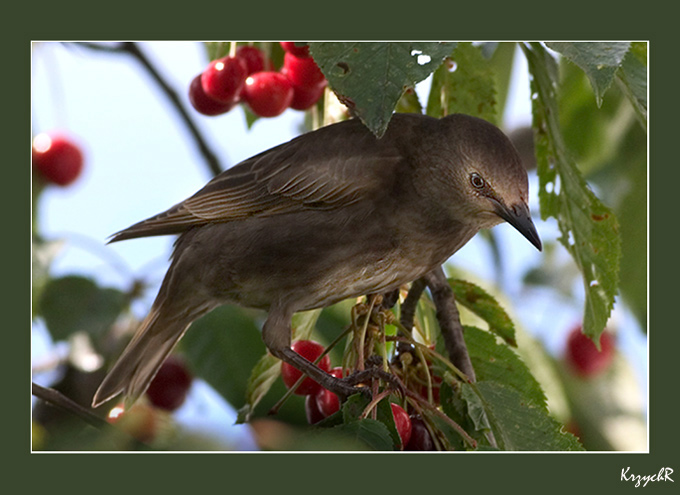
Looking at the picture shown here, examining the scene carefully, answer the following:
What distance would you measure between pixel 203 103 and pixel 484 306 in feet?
4.41

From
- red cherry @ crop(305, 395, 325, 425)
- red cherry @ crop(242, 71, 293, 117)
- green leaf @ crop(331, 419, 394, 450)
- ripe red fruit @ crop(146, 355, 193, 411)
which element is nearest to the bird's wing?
red cherry @ crop(242, 71, 293, 117)

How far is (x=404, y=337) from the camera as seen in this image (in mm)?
2656

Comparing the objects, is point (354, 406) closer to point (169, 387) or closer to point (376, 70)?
point (376, 70)

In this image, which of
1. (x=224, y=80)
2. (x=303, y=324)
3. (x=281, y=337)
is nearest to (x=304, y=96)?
(x=224, y=80)

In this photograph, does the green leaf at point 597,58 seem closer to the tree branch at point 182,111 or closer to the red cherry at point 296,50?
the red cherry at point 296,50

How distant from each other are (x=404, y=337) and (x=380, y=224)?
39cm

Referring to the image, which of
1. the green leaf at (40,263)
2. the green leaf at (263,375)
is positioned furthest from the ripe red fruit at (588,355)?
the green leaf at (40,263)

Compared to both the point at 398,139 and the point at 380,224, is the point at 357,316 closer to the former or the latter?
the point at 380,224

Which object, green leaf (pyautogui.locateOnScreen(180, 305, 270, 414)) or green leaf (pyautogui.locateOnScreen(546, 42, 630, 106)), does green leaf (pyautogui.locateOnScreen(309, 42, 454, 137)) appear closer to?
green leaf (pyautogui.locateOnScreen(546, 42, 630, 106))

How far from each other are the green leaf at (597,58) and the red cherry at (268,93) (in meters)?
1.23

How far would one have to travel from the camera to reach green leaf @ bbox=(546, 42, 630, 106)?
219cm

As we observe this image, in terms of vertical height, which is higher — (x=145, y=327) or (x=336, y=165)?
(x=336, y=165)

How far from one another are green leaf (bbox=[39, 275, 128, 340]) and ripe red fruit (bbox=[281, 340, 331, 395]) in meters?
1.03

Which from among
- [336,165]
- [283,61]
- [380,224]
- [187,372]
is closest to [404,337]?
[380,224]
